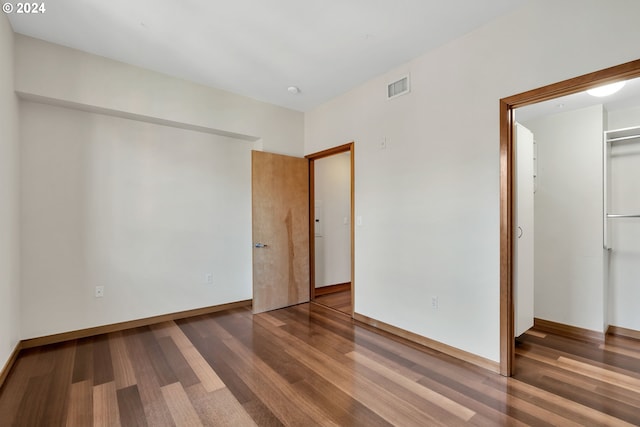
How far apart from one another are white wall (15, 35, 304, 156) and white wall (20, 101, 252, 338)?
0.79 ft

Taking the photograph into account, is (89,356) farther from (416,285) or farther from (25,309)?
(416,285)

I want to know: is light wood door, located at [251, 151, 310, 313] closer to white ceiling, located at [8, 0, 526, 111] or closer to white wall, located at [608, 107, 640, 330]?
white ceiling, located at [8, 0, 526, 111]

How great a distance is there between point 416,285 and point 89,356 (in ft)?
10.0

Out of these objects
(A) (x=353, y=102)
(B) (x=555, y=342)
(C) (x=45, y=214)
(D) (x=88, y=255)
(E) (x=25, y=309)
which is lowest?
(B) (x=555, y=342)

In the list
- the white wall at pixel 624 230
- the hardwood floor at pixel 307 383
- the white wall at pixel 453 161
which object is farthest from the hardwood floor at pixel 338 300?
the white wall at pixel 624 230

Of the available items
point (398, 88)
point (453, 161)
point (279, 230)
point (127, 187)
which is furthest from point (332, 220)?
point (127, 187)

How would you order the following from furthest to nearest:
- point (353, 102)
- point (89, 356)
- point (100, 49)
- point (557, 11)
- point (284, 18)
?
point (353, 102), point (100, 49), point (89, 356), point (284, 18), point (557, 11)

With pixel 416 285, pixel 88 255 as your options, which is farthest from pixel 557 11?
pixel 88 255

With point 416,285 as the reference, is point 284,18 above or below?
above

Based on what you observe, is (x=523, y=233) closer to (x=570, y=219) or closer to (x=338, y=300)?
(x=570, y=219)

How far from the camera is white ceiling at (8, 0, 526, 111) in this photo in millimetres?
2189

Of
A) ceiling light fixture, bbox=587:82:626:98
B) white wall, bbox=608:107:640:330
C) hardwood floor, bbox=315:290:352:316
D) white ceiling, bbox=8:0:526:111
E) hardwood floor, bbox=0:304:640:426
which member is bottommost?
hardwood floor, bbox=315:290:352:316

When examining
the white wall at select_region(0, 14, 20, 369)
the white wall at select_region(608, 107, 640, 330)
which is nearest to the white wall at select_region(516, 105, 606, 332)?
the white wall at select_region(608, 107, 640, 330)

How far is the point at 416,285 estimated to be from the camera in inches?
114
